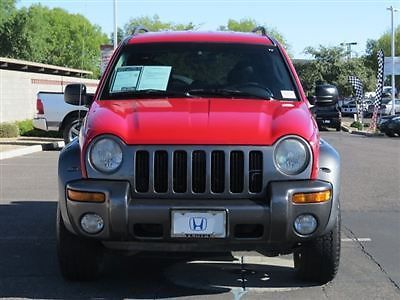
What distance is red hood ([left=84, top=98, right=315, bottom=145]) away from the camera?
4.46 m

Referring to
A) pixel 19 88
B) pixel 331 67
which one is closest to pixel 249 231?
pixel 19 88

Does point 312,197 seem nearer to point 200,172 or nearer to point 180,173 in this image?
point 200,172

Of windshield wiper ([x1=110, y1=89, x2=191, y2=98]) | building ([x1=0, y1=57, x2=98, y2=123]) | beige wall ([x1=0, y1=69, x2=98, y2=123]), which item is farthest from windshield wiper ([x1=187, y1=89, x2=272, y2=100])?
building ([x1=0, y1=57, x2=98, y2=123])

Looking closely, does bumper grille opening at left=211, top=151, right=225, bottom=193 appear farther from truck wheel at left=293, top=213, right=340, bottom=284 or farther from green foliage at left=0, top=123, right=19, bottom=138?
green foliage at left=0, top=123, right=19, bottom=138

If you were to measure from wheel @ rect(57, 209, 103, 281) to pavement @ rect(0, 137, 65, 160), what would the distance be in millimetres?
11209

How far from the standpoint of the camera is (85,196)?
4434 mm

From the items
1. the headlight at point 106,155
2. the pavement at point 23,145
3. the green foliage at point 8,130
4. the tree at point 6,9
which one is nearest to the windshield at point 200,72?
the headlight at point 106,155

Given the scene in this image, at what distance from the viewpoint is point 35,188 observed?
34.2 feet

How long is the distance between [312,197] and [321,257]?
26.8 inches

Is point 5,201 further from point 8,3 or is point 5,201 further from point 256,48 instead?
point 8,3

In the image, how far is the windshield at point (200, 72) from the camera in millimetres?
5469

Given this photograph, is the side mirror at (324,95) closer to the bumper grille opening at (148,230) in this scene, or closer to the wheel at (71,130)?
the bumper grille opening at (148,230)

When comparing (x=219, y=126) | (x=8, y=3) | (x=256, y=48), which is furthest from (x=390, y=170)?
(x=8, y=3)

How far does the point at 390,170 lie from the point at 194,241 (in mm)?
9889
